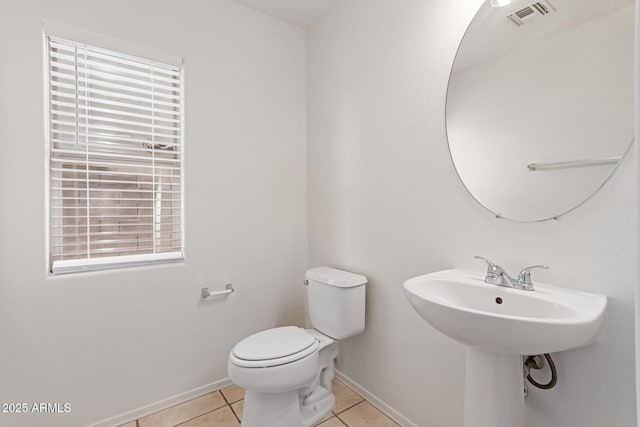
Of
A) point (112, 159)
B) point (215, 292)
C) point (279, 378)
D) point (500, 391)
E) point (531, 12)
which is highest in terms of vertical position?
point (531, 12)

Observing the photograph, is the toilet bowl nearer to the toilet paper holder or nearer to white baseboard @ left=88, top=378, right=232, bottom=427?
the toilet paper holder

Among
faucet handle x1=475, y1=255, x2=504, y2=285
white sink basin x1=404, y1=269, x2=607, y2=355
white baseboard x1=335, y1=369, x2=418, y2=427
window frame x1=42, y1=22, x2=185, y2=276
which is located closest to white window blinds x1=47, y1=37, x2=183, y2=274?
window frame x1=42, y1=22, x2=185, y2=276

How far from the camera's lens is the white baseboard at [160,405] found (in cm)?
160

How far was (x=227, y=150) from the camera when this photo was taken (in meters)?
1.94

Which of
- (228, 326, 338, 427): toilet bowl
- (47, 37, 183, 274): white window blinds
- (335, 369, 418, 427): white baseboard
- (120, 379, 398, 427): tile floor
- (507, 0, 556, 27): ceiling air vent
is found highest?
(507, 0, 556, 27): ceiling air vent

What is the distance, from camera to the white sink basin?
2.60ft

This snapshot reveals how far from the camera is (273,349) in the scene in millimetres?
1455

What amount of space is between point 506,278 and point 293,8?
201 cm

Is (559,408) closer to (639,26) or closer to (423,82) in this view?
(639,26)

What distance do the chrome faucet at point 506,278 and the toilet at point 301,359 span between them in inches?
28.5

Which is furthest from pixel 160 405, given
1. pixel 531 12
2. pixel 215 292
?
pixel 531 12

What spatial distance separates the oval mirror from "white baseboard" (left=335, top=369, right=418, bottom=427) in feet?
3.82

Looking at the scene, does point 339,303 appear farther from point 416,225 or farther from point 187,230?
point 187,230

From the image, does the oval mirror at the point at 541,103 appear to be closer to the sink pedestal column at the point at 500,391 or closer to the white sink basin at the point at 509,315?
the white sink basin at the point at 509,315
